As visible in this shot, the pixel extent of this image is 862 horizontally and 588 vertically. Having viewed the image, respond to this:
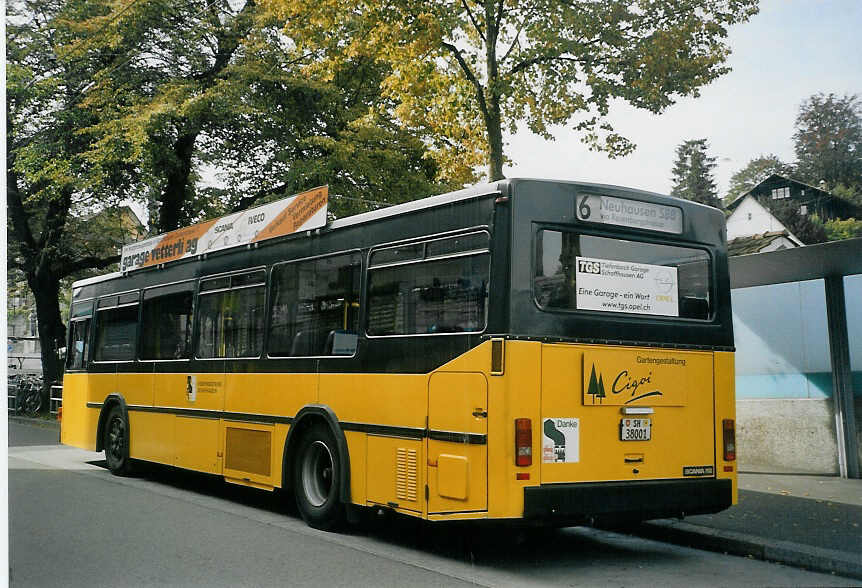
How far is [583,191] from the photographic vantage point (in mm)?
7750

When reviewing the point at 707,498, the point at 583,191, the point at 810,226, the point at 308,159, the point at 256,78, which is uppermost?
the point at 810,226

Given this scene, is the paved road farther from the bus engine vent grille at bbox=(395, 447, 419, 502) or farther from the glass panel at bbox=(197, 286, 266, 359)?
the glass panel at bbox=(197, 286, 266, 359)

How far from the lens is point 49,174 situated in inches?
905

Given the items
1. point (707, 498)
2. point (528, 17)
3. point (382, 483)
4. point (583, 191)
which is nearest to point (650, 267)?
point (583, 191)

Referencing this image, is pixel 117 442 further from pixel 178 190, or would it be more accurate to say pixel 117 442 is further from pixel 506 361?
pixel 178 190

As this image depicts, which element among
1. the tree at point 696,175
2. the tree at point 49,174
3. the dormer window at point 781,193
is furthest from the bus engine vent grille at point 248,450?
Result: the tree at point 696,175

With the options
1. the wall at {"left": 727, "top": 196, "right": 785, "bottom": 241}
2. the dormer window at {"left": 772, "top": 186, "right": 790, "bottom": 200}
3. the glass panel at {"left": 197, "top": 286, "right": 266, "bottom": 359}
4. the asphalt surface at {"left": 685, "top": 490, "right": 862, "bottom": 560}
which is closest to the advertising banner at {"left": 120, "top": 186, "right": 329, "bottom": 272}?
the glass panel at {"left": 197, "top": 286, "right": 266, "bottom": 359}

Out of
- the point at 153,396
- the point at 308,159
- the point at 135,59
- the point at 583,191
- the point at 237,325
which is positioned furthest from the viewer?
the point at 135,59

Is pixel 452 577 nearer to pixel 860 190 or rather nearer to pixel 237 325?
pixel 237 325

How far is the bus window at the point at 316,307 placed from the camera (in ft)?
30.3

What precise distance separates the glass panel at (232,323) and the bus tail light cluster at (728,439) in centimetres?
507

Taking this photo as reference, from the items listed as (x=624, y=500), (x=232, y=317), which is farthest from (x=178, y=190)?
(x=624, y=500)

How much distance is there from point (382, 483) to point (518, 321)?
83.6 inches

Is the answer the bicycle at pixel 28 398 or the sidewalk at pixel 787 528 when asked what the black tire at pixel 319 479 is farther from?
the bicycle at pixel 28 398
